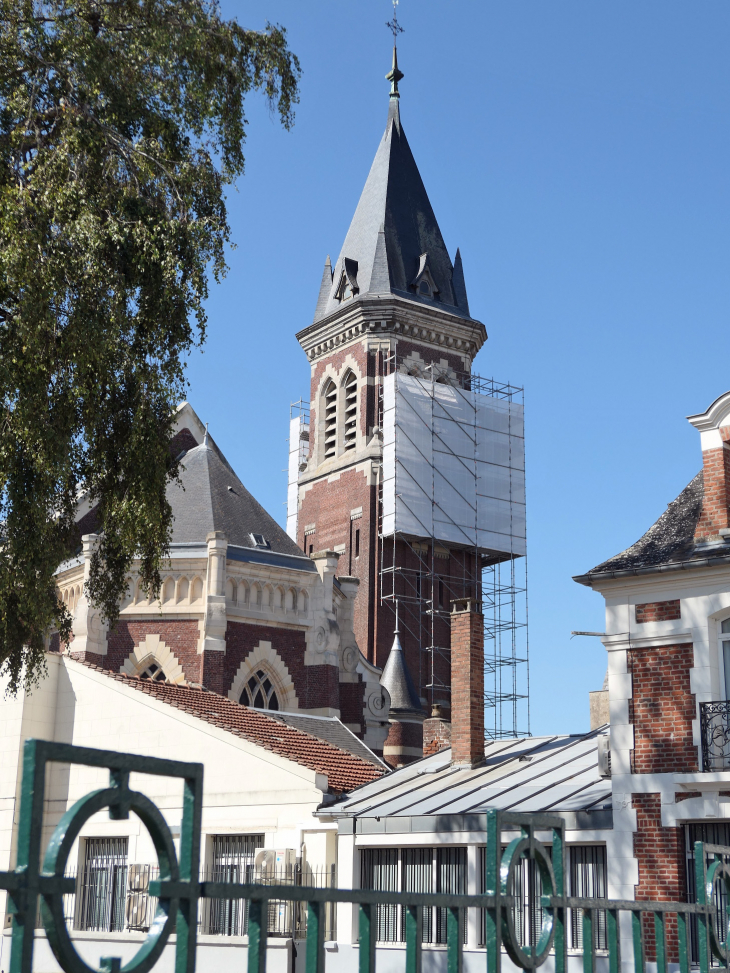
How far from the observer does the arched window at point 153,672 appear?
92.4 feet

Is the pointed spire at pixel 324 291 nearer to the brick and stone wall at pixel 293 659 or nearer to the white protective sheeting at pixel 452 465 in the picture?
the white protective sheeting at pixel 452 465

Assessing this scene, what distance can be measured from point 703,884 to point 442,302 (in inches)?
2035

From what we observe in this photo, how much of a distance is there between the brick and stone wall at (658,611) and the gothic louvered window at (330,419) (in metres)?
38.9

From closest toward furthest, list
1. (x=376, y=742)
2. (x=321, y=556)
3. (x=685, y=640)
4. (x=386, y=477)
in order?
(x=685, y=640) < (x=321, y=556) < (x=376, y=742) < (x=386, y=477)

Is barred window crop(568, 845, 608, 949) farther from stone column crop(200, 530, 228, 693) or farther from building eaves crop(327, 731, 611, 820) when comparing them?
stone column crop(200, 530, 228, 693)

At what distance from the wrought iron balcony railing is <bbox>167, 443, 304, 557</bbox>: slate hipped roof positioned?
55.5ft

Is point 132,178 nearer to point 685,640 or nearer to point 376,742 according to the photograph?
point 685,640

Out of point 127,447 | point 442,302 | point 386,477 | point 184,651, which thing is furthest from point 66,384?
point 442,302

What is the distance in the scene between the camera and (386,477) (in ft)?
166

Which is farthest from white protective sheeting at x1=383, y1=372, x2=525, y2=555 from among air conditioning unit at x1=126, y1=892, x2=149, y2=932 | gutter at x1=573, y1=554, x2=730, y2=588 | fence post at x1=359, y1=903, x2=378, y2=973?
fence post at x1=359, y1=903, x2=378, y2=973

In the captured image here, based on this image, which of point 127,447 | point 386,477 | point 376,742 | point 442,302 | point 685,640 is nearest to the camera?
point 127,447

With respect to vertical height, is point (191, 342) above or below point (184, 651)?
above

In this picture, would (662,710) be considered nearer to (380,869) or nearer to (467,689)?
(467,689)

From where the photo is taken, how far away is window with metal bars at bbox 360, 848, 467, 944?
17375 mm
